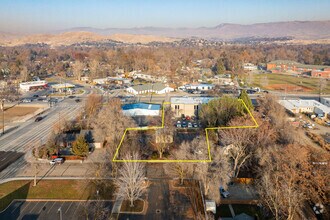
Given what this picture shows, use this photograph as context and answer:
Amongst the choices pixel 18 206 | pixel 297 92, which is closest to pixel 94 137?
pixel 18 206

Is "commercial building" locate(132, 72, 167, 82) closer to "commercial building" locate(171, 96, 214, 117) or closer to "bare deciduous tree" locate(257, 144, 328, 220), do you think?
"commercial building" locate(171, 96, 214, 117)

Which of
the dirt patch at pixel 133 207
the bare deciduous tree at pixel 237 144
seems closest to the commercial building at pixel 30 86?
the bare deciduous tree at pixel 237 144

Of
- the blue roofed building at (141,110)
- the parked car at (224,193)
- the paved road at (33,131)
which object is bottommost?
the parked car at (224,193)

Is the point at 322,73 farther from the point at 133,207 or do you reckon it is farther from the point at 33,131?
the point at 133,207

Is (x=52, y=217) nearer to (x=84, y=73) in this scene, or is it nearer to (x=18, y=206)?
(x=18, y=206)

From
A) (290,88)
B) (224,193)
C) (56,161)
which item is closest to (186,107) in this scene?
(56,161)

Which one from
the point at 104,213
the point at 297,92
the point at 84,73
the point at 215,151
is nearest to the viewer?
the point at 104,213

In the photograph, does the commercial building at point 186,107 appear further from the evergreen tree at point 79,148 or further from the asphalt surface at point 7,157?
the asphalt surface at point 7,157
